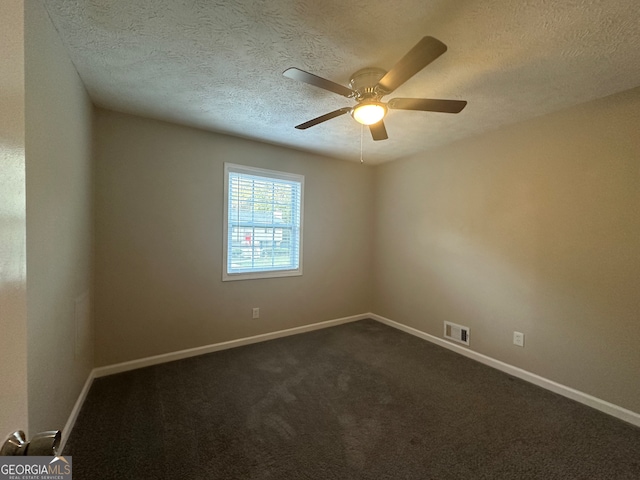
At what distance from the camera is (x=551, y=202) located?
2506 mm

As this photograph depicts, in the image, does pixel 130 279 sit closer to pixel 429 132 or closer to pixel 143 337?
pixel 143 337

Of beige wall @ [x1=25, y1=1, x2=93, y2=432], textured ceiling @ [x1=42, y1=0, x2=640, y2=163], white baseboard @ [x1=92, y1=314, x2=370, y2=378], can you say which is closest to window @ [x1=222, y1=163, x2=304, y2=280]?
white baseboard @ [x1=92, y1=314, x2=370, y2=378]

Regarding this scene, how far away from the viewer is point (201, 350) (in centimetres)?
305

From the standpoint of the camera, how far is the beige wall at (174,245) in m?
2.59

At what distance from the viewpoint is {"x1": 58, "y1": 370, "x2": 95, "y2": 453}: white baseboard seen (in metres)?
1.76

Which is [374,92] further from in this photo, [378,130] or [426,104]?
[378,130]

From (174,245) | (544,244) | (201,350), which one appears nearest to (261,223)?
(174,245)

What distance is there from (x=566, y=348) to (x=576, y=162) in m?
1.58

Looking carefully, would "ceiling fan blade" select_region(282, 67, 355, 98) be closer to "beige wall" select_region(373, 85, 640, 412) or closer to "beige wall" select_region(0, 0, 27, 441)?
"beige wall" select_region(0, 0, 27, 441)

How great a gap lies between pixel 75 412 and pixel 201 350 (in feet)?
3.78

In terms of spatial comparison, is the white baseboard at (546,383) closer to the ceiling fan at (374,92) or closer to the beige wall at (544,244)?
the beige wall at (544,244)

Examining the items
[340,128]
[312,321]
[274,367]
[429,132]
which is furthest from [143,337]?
[429,132]

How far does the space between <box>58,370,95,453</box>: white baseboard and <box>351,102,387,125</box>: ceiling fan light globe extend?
2.74 m

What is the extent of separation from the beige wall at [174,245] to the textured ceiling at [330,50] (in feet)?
1.31
